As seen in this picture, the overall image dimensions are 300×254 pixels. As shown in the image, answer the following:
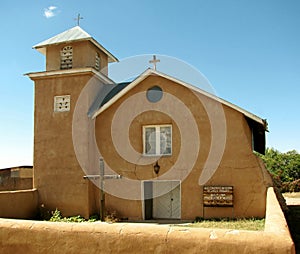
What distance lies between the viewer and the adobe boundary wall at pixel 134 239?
4.49 m

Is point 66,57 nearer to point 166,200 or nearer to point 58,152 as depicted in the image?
point 58,152

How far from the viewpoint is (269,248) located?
14.2ft

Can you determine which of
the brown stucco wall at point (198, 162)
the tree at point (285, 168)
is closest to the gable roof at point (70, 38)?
the brown stucco wall at point (198, 162)

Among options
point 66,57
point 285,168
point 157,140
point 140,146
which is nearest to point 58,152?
point 140,146

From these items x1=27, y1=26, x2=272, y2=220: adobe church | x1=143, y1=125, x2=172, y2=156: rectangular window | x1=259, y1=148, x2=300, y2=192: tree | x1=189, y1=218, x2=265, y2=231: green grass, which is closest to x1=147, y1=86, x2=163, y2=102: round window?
x1=27, y1=26, x2=272, y2=220: adobe church

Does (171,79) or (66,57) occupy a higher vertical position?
(66,57)

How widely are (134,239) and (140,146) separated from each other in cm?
1062

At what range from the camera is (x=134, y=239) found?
17.2 ft

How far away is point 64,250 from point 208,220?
9.42 meters

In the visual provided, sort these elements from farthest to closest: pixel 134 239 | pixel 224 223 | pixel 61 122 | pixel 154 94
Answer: pixel 61 122
pixel 154 94
pixel 224 223
pixel 134 239

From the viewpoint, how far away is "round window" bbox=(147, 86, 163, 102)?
15.9m

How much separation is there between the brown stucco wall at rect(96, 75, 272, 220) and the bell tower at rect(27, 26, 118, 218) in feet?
4.14

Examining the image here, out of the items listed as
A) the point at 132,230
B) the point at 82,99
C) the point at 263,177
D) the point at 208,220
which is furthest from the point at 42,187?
the point at 132,230

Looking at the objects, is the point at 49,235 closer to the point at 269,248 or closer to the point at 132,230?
the point at 132,230
